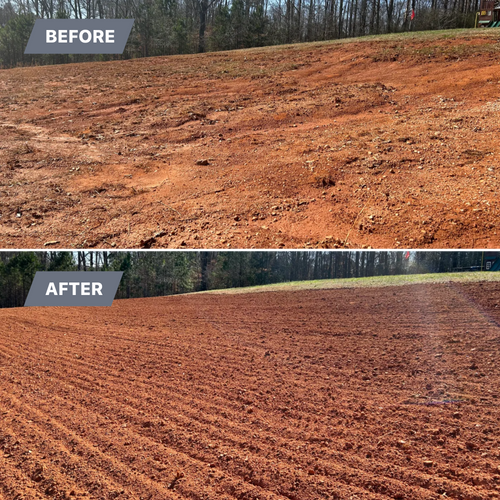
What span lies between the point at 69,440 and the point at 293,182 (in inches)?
137

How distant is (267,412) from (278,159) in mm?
3241

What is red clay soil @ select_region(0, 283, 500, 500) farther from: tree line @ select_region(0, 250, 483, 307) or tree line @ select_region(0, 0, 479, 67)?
tree line @ select_region(0, 0, 479, 67)

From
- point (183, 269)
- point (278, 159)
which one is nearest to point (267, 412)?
point (278, 159)

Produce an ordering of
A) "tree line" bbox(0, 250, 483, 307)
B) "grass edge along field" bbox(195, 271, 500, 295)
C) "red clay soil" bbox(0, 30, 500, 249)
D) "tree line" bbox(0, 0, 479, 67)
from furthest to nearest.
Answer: "tree line" bbox(0, 0, 479, 67)
"tree line" bbox(0, 250, 483, 307)
"grass edge along field" bbox(195, 271, 500, 295)
"red clay soil" bbox(0, 30, 500, 249)

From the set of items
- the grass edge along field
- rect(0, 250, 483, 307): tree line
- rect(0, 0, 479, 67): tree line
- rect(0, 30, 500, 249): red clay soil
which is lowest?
rect(0, 250, 483, 307): tree line

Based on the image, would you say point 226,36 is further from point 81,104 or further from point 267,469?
point 267,469

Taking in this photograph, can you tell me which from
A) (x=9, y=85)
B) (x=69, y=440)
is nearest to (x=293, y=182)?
(x=69, y=440)

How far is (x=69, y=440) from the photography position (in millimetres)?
3408

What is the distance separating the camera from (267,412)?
380cm

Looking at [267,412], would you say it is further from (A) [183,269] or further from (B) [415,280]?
(A) [183,269]

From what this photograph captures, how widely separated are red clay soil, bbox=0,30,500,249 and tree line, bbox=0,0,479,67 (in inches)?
588

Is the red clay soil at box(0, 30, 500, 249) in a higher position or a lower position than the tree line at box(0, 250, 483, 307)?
higher

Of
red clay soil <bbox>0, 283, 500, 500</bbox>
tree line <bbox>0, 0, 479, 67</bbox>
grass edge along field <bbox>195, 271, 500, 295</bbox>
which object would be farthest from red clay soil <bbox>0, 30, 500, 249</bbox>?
tree line <bbox>0, 0, 479, 67</bbox>

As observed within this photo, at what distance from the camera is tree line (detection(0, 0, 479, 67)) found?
75.5 ft
